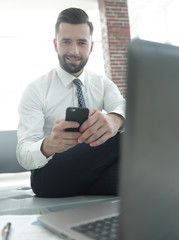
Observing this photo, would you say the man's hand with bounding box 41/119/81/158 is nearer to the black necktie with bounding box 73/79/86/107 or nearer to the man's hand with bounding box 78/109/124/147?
the man's hand with bounding box 78/109/124/147

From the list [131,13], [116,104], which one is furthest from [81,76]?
[131,13]

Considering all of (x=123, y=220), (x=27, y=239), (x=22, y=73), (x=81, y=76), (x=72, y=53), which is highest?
(x=22, y=73)

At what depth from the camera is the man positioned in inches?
42.0

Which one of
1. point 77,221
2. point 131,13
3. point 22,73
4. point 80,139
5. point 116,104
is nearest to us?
point 77,221

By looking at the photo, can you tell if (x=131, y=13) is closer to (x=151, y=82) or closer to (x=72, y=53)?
(x=72, y=53)

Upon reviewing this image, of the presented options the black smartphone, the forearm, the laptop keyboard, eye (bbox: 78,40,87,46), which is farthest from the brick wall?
the laptop keyboard

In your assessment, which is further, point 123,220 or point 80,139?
point 80,139

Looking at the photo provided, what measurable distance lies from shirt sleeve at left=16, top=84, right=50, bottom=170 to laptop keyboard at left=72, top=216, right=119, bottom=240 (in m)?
0.72

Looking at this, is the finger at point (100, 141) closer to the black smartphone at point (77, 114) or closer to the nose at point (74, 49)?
the black smartphone at point (77, 114)

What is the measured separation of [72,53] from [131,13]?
16.4 ft

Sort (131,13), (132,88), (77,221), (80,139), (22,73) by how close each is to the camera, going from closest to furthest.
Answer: (132,88) → (77,221) → (80,139) → (131,13) → (22,73)

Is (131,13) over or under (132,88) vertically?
over

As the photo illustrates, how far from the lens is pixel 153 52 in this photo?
0.28m

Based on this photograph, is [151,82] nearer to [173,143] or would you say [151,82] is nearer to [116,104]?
[173,143]
